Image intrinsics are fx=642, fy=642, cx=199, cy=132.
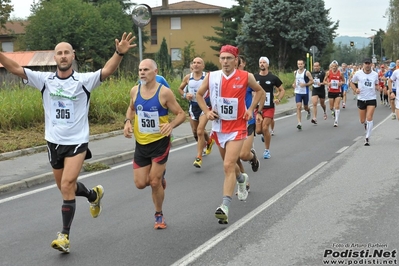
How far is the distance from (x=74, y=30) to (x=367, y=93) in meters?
42.6

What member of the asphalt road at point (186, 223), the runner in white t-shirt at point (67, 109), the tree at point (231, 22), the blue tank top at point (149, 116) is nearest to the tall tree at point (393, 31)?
the tree at point (231, 22)

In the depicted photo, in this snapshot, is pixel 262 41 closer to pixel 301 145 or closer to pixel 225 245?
pixel 301 145

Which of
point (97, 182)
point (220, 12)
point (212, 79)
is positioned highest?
point (220, 12)

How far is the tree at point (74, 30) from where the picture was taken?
177 ft

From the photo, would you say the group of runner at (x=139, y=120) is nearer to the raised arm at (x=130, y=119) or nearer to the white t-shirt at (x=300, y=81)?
the raised arm at (x=130, y=119)

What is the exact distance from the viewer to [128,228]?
23.6 feet

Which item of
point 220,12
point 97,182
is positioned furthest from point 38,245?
point 220,12

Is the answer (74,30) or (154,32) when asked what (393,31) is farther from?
(74,30)

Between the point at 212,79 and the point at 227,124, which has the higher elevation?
the point at 212,79

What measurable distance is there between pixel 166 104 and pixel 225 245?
1.75 m

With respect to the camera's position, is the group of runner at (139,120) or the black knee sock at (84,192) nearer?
the group of runner at (139,120)

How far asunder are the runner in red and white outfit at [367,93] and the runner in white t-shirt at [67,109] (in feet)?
29.5

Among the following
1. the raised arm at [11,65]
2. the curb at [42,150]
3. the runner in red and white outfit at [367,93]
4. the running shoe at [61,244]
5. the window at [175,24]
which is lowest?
the curb at [42,150]

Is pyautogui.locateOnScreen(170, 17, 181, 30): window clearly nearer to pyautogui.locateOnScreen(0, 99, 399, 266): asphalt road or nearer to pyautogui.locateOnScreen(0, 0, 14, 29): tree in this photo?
pyautogui.locateOnScreen(0, 0, 14, 29): tree
